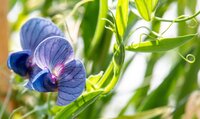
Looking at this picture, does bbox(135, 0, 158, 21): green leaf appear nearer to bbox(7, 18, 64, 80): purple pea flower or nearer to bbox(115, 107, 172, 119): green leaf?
bbox(7, 18, 64, 80): purple pea flower

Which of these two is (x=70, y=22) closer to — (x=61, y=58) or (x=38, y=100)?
(x=38, y=100)

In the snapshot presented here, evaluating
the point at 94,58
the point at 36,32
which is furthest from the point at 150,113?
the point at 36,32

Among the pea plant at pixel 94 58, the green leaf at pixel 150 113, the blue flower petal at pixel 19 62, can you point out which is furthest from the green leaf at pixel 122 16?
the green leaf at pixel 150 113

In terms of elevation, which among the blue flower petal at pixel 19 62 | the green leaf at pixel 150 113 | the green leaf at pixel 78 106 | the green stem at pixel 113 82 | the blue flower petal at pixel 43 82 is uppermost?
the blue flower petal at pixel 19 62

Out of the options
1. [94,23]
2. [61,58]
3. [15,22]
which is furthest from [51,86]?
[15,22]

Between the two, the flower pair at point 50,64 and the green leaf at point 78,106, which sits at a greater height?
the flower pair at point 50,64

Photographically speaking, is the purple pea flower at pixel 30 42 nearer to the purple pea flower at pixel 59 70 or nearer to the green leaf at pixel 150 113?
the purple pea flower at pixel 59 70
